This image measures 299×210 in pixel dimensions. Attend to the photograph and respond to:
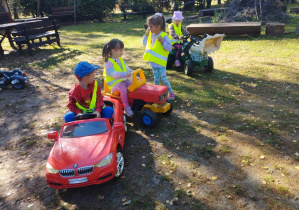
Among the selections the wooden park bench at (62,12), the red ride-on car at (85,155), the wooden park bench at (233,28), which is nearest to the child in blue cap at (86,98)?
the red ride-on car at (85,155)

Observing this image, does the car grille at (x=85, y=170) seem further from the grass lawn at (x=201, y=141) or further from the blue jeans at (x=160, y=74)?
the blue jeans at (x=160, y=74)

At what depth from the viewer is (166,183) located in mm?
3479

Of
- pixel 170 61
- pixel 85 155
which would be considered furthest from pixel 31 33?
pixel 85 155

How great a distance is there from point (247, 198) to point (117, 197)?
5.35 feet

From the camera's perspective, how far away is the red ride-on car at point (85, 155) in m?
3.06

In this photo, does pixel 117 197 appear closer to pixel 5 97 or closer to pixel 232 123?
Result: pixel 232 123

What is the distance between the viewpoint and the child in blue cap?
3.95 meters

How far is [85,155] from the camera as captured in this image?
3166 millimetres

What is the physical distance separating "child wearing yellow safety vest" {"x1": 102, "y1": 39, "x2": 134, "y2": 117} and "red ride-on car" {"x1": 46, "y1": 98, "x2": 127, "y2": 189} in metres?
1.05

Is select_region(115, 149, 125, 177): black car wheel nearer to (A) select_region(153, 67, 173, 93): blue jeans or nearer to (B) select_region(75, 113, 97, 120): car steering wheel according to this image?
(B) select_region(75, 113, 97, 120): car steering wheel

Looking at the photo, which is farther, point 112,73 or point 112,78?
point 112,78

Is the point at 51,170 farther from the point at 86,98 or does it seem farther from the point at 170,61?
the point at 170,61

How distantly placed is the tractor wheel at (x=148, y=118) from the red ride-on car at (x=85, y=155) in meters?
0.98

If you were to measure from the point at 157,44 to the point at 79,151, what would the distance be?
10.2 ft
